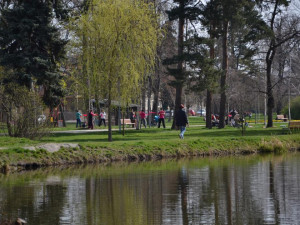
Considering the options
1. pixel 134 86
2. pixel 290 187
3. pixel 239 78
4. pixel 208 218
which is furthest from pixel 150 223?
pixel 239 78

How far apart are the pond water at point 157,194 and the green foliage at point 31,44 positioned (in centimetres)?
1668

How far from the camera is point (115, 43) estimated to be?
3362 centimetres

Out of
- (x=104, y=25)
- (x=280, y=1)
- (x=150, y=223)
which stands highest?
(x=280, y=1)

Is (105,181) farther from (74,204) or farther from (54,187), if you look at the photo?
(74,204)

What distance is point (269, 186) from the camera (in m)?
19.6

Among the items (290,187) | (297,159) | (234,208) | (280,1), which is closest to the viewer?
(234,208)

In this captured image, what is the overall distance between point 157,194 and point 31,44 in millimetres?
26734

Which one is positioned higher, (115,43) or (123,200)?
(115,43)

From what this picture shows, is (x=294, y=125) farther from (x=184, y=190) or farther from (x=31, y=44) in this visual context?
(x=184, y=190)

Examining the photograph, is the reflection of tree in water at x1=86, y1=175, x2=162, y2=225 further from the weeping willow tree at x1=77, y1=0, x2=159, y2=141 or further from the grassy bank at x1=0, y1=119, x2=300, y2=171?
the weeping willow tree at x1=77, y1=0, x2=159, y2=141

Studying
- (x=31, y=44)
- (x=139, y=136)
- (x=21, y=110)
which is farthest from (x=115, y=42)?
(x=31, y=44)

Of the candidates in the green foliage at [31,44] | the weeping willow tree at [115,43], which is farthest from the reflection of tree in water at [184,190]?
the green foliage at [31,44]

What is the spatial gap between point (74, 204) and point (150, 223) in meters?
3.54

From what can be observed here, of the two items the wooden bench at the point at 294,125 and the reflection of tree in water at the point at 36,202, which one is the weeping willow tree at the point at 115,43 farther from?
the reflection of tree in water at the point at 36,202
